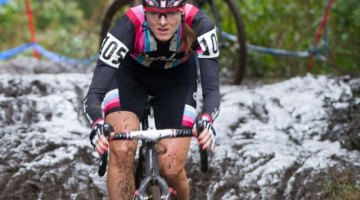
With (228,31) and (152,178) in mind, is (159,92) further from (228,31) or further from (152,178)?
(228,31)

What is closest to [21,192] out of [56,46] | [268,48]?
[268,48]

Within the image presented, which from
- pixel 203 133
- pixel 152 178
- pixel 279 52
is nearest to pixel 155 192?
pixel 152 178

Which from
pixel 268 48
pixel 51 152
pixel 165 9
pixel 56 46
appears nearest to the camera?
pixel 165 9

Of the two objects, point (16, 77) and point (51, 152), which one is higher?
point (16, 77)

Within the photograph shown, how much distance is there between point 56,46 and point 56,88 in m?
4.78

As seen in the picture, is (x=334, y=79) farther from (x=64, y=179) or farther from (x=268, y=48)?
(x=64, y=179)

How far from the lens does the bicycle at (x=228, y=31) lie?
26.2ft

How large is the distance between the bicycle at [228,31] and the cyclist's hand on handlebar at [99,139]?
4.34 metres

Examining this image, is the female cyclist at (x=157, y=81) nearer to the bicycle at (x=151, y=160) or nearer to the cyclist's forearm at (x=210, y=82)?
the cyclist's forearm at (x=210, y=82)

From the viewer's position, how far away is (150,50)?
450 centimetres

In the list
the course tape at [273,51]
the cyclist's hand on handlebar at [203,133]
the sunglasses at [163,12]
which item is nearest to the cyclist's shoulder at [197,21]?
the sunglasses at [163,12]

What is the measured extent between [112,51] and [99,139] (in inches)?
31.0

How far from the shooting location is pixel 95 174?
5824 mm

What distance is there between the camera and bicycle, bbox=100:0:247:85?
7.97 m
